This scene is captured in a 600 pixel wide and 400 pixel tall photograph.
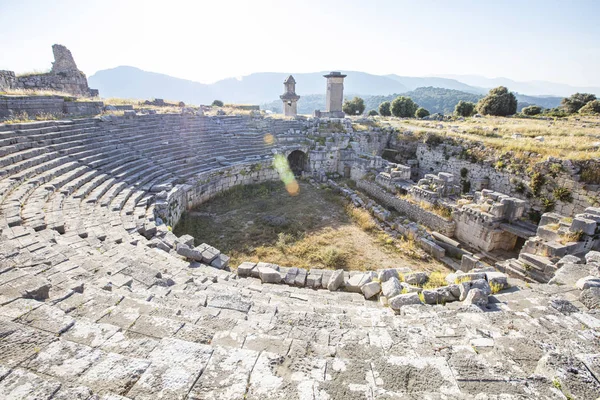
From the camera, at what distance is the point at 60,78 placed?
65.3ft

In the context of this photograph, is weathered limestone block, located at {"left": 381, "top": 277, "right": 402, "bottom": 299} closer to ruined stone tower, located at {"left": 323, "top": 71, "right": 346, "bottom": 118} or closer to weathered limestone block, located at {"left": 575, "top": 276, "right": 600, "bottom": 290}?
weathered limestone block, located at {"left": 575, "top": 276, "right": 600, "bottom": 290}

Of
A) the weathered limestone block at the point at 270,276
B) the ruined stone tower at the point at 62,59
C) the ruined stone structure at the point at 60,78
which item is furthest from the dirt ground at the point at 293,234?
the ruined stone tower at the point at 62,59

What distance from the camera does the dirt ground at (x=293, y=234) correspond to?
32.6 feet

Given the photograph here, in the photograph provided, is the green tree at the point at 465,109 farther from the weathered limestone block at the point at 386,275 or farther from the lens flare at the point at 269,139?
the weathered limestone block at the point at 386,275

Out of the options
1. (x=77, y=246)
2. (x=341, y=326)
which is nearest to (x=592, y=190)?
(x=341, y=326)

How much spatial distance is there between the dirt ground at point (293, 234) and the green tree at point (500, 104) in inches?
1226

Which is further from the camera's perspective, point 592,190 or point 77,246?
point 592,190

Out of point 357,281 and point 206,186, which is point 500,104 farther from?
point 357,281

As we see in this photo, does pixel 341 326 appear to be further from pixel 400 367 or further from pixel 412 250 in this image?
pixel 412 250

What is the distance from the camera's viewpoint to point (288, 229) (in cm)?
1183

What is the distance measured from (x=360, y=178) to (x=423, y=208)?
5170 millimetres

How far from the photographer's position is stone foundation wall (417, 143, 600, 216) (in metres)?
12.3

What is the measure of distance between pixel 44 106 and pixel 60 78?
8.67 meters

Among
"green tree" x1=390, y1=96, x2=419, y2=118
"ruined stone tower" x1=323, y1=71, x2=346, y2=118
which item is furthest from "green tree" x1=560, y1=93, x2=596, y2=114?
"ruined stone tower" x1=323, y1=71, x2=346, y2=118
